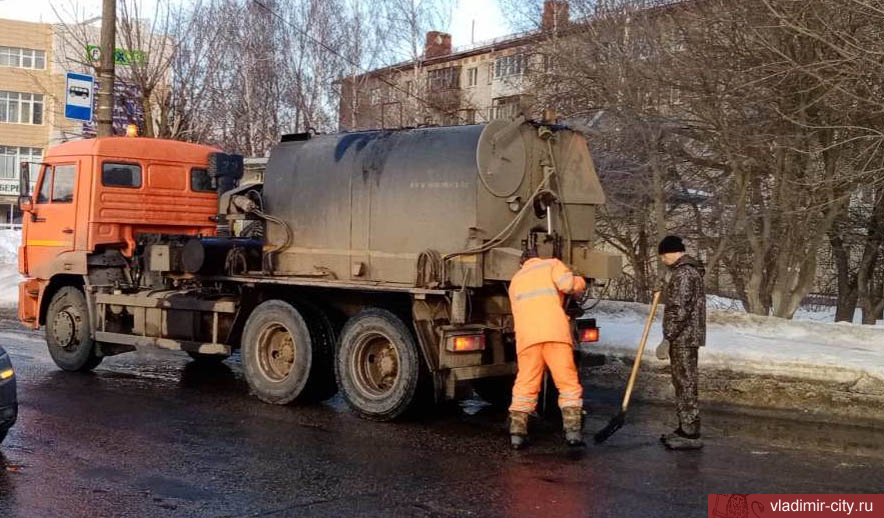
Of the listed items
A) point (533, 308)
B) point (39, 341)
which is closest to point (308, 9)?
point (39, 341)

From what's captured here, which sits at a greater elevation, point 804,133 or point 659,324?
point 804,133

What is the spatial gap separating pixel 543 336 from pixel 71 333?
22.0 ft

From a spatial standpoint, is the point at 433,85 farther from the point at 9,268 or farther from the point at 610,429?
the point at 610,429

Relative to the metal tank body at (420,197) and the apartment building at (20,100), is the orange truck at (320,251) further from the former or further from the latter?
the apartment building at (20,100)

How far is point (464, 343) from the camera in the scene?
7.52 metres

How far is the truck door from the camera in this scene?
10.7 meters

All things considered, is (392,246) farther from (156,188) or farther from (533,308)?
(156,188)

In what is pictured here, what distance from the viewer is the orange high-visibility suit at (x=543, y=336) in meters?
6.83

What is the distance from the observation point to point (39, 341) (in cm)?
1366

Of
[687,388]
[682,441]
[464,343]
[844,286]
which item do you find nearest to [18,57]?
[844,286]

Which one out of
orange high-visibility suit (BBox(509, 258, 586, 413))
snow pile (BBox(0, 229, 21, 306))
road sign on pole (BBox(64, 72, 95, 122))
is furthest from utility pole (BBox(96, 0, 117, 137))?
orange high-visibility suit (BBox(509, 258, 586, 413))

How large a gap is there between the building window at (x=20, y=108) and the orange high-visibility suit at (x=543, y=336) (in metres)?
54.5

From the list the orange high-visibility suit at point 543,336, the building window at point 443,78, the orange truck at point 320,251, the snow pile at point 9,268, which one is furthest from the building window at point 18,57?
the orange high-visibility suit at point 543,336

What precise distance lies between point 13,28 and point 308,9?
97.3 feet
